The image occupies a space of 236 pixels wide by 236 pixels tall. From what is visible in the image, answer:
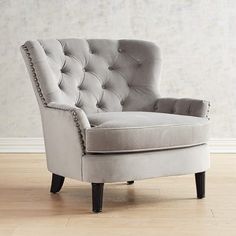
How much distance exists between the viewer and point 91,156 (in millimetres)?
2846

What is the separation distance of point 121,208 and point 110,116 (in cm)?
47

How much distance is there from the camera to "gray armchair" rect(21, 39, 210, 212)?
2.86m

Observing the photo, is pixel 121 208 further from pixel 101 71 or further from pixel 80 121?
pixel 101 71

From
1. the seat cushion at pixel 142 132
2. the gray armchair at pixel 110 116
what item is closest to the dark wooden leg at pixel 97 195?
the gray armchair at pixel 110 116

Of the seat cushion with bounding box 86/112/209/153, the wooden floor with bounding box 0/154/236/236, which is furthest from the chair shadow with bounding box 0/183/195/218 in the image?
the seat cushion with bounding box 86/112/209/153

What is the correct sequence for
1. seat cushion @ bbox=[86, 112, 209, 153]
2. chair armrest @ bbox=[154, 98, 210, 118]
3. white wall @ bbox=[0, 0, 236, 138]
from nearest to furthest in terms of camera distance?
seat cushion @ bbox=[86, 112, 209, 153]
chair armrest @ bbox=[154, 98, 210, 118]
white wall @ bbox=[0, 0, 236, 138]

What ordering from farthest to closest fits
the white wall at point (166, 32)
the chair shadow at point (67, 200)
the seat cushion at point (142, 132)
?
1. the white wall at point (166, 32)
2. the chair shadow at point (67, 200)
3. the seat cushion at point (142, 132)

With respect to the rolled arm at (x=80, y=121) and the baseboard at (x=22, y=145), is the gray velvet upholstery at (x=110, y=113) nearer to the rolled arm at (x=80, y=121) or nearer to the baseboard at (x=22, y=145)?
the rolled arm at (x=80, y=121)

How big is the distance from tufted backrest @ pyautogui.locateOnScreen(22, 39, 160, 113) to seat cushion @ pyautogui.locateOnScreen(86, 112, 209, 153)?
1.19 ft

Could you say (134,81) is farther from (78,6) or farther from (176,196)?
(78,6)

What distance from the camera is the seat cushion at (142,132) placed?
2814mm

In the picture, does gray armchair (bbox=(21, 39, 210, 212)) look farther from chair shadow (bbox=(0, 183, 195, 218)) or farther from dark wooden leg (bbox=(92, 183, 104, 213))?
chair shadow (bbox=(0, 183, 195, 218))

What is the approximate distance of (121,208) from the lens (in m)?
3.00

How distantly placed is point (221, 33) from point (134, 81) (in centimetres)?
134
